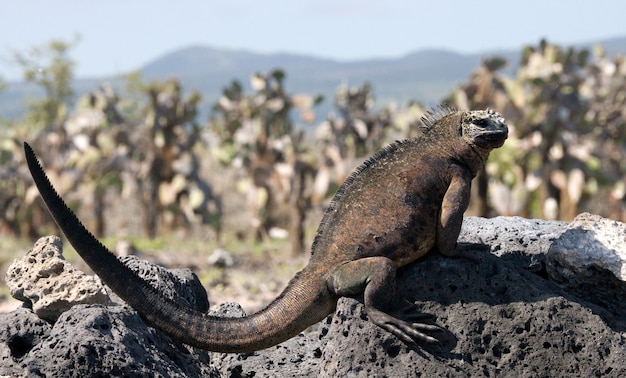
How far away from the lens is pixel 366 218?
4668 millimetres

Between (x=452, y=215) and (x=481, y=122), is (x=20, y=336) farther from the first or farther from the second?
(x=481, y=122)

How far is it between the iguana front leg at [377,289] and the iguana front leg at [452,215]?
0.98ft

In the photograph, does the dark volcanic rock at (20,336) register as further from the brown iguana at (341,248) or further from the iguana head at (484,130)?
the iguana head at (484,130)

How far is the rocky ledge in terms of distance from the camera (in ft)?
14.3

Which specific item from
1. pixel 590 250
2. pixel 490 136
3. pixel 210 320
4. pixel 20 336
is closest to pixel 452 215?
pixel 490 136

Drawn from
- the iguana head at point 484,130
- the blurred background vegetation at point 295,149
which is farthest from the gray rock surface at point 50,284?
the blurred background vegetation at point 295,149

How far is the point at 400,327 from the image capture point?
4.39 m

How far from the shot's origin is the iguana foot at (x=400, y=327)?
14.3 feet

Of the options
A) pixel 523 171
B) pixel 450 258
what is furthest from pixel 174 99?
pixel 450 258

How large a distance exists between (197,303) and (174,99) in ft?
36.7

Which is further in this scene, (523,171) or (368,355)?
(523,171)

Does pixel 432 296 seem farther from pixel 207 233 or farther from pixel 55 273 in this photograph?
pixel 207 233

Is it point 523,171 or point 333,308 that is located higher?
point 333,308

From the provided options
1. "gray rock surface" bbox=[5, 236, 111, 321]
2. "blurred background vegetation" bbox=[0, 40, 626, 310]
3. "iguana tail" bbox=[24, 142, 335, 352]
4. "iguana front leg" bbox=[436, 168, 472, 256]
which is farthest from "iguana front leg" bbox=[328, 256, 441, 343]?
"blurred background vegetation" bbox=[0, 40, 626, 310]
